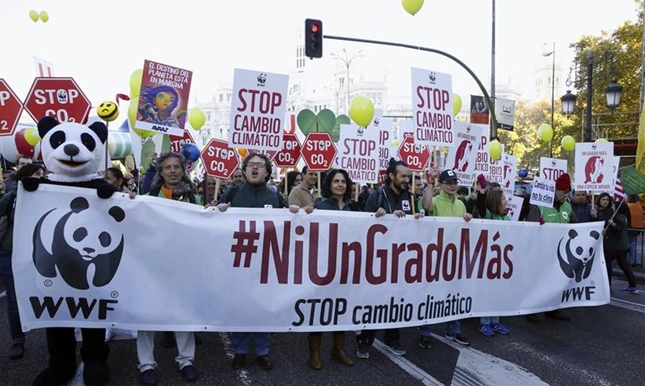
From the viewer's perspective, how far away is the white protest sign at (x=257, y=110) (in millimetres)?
6301

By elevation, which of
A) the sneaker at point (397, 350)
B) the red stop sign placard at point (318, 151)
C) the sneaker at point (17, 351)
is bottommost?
the sneaker at point (397, 350)

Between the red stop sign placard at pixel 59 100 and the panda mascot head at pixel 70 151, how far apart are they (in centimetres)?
248

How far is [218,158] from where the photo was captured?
8.98 meters

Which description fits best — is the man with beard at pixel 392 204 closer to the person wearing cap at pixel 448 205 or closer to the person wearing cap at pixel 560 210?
the person wearing cap at pixel 448 205

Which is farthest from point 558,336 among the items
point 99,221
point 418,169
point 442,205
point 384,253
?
point 418,169

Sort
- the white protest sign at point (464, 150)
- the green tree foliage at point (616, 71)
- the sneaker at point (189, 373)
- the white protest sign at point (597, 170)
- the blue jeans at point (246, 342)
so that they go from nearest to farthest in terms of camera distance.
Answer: the sneaker at point (189, 373) < the blue jeans at point (246, 342) < the white protest sign at point (597, 170) < the white protest sign at point (464, 150) < the green tree foliage at point (616, 71)

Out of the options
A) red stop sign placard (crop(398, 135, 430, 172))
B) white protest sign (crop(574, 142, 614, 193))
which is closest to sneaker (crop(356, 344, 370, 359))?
white protest sign (crop(574, 142, 614, 193))

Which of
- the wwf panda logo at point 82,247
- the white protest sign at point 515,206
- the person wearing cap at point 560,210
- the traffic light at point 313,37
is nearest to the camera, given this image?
the wwf panda logo at point 82,247

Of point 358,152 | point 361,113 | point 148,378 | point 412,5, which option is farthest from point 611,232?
point 148,378

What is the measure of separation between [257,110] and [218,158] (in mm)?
2773

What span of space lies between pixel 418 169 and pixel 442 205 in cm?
644

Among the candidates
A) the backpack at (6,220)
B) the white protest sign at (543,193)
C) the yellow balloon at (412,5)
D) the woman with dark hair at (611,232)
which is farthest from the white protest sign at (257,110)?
the woman with dark hair at (611,232)

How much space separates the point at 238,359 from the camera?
14.5 ft

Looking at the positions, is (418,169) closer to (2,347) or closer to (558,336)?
(558,336)
